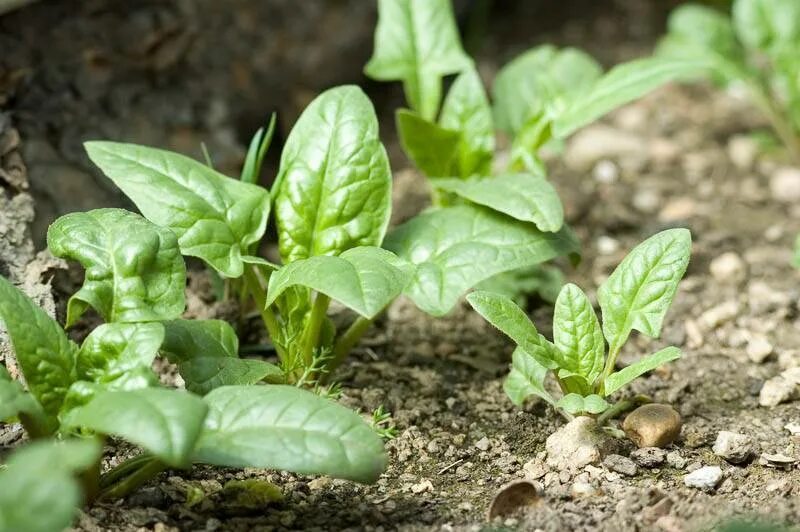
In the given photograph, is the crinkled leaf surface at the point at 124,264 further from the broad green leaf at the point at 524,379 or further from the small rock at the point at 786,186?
the small rock at the point at 786,186

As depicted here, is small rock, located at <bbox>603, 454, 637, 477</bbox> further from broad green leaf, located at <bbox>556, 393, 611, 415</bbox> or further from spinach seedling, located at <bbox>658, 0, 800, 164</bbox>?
spinach seedling, located at <bbox>658, 0, 800, 164</bbox>

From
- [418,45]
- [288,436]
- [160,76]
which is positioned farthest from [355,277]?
[160,76]

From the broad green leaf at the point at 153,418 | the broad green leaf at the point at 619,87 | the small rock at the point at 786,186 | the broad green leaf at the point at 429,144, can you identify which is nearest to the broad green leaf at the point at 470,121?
the broad green leaf at the point at 429,144

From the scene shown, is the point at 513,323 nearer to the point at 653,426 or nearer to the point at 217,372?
the point at 653,426

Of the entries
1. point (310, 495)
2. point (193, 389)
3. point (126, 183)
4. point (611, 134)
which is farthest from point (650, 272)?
point (611, 134)

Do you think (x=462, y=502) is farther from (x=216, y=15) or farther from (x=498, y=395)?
(x=216, y=15)
